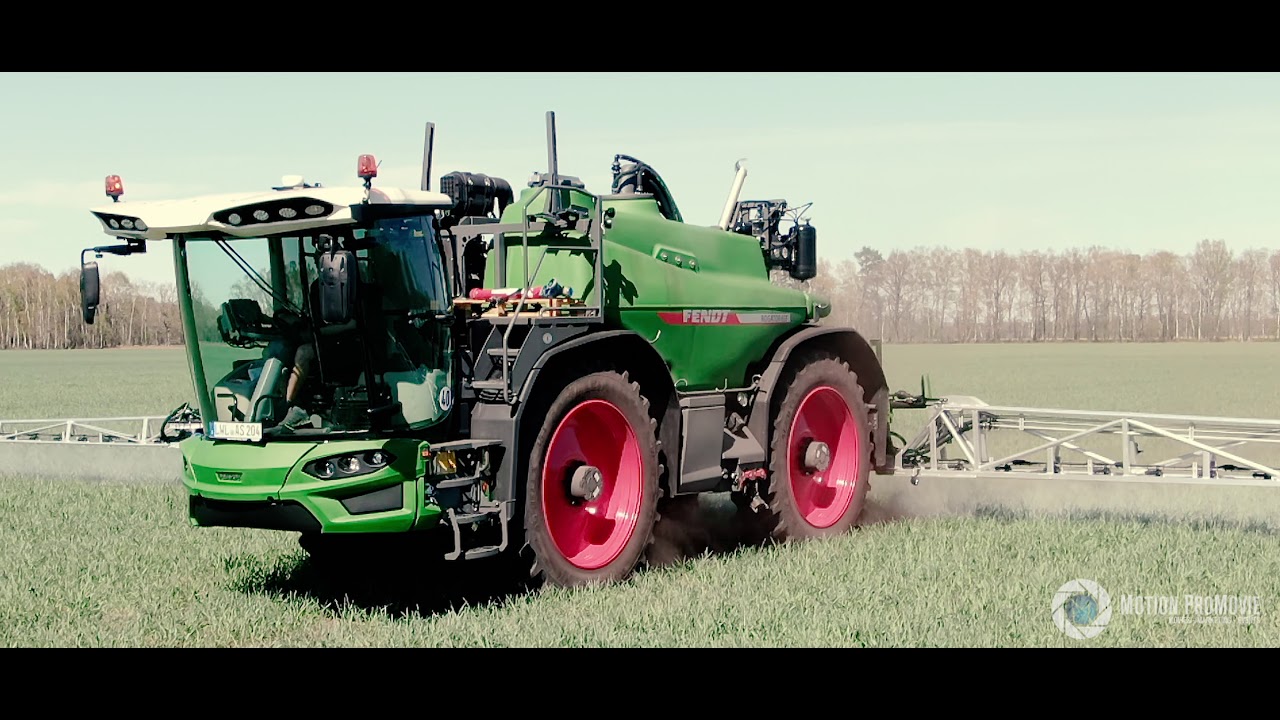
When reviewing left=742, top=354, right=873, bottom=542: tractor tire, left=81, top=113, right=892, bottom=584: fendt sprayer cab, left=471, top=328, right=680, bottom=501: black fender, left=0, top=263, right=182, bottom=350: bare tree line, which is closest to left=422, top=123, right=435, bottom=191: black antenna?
left=81, top=113, right=892, bottom=584: fendt sprayer cab

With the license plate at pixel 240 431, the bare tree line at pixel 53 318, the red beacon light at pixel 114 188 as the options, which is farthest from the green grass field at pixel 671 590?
the bare tree line at pixel 53 318

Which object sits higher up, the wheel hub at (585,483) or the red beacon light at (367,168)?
the red beacon light at (367,168)

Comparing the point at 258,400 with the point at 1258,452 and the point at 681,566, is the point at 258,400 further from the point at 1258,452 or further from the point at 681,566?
the point at 1258,452

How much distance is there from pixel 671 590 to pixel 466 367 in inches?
73.0

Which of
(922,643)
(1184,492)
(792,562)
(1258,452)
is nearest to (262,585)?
(792,562)

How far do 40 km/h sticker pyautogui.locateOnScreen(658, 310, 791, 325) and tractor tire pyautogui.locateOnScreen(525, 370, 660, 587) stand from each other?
0.82 m

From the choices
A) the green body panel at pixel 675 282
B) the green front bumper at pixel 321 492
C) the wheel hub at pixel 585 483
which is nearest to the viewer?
the green front bumper at pixel 321 492

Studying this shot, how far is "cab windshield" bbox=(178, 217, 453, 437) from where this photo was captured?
723cm

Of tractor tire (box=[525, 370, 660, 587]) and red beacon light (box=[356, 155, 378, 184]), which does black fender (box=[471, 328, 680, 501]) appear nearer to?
tractor tire (box=[525, 370, 660, 587])

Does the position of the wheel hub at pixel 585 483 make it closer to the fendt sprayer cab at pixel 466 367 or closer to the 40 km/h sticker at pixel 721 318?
the fendt sprayer cab at pixel 466 367

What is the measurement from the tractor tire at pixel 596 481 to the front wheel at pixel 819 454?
163cm

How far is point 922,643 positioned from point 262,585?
442 cm

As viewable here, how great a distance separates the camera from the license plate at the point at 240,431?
7230mm

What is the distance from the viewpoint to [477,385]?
303 inches
